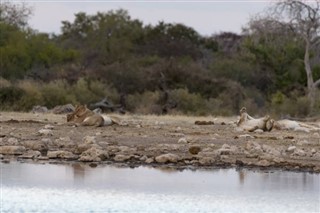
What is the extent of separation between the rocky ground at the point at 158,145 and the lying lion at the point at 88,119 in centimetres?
22

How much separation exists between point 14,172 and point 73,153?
6.93ft

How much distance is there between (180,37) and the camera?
52.8m

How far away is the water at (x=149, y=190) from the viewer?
944cm

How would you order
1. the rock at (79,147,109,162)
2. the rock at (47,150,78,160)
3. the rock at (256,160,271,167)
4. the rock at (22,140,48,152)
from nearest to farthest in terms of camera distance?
1. the rock at (79,147,109,162)
2. the rock at (47,150,78,160)
3. the rock at (256,160,271,167)
4. the rock at (22,140,48,152)

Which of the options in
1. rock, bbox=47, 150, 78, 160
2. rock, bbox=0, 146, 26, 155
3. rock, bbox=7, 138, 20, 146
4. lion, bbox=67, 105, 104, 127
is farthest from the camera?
lion, bbox=67, 105, 104, 127

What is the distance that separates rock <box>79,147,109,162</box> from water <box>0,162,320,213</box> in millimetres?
496

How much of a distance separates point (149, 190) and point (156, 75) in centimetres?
2090

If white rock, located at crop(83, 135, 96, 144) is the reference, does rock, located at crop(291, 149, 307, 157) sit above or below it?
below

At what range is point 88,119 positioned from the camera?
1831cm

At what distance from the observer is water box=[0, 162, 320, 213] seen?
944 cm

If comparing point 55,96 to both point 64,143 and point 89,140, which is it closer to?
point 89,140

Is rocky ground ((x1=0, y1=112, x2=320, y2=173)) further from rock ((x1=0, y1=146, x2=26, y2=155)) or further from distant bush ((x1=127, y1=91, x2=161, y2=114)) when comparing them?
distant bush ((x1=127, y1=91, x2=161, y2=114))

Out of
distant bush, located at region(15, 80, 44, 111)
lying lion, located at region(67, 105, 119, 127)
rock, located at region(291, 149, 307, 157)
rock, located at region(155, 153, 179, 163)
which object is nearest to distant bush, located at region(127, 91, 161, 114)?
distant bush, located at region(15, 80, 44, 111)

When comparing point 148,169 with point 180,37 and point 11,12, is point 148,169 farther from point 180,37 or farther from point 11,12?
point 180,37
